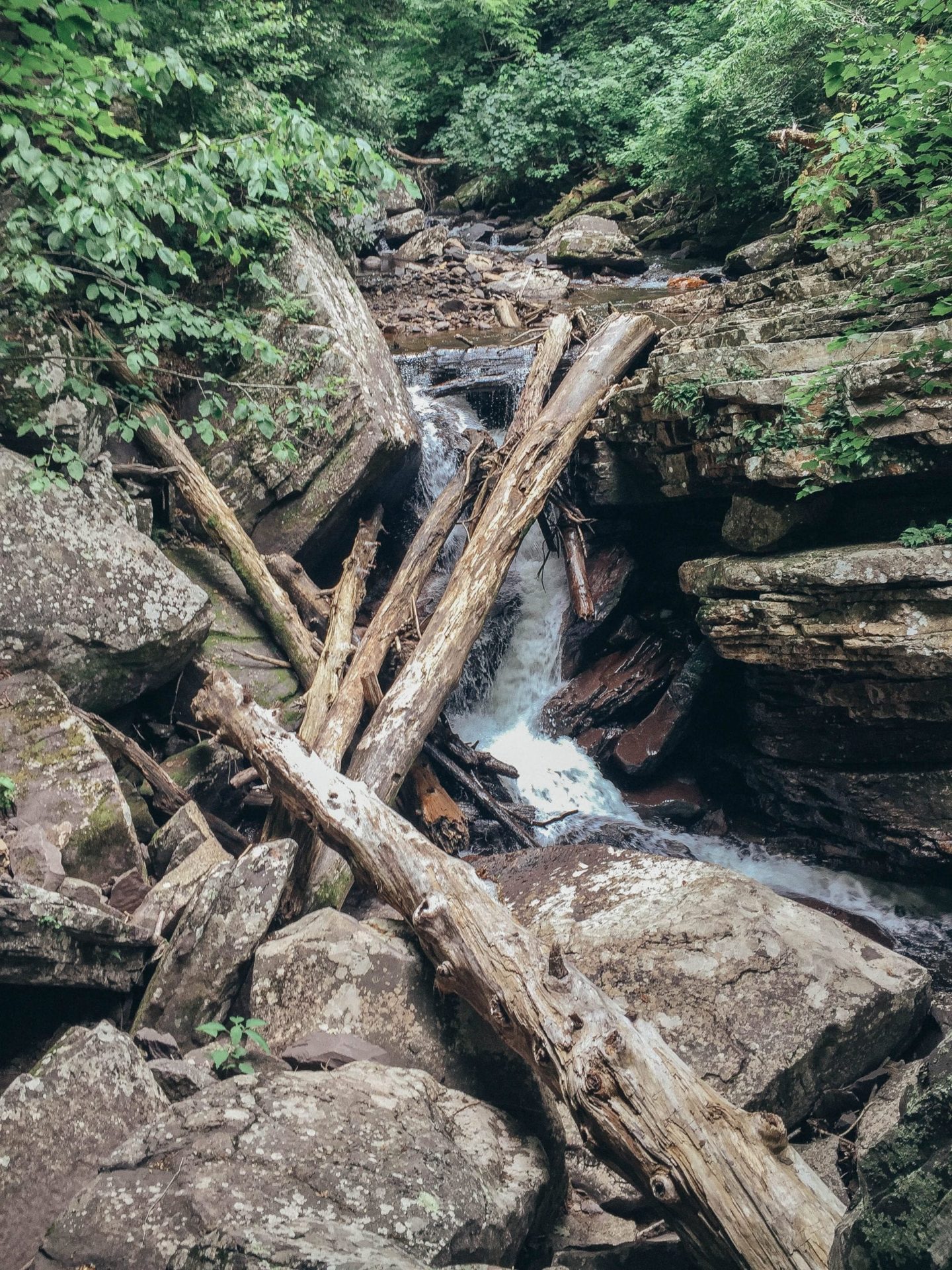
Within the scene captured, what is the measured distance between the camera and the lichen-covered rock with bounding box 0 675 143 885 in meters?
4.34

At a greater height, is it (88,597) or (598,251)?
(598,251)

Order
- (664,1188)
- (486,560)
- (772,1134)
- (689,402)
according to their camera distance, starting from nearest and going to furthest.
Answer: (664,1188) < (772,1134) < (689,402) < (486,560)

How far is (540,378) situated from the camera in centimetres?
851

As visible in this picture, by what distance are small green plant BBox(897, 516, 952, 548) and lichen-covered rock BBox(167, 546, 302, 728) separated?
4684mm

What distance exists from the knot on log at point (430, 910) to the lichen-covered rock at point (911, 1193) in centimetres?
191

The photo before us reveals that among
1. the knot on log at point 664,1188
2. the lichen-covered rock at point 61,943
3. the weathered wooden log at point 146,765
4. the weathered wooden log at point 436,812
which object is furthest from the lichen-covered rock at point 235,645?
the knot on log at point 664,1188

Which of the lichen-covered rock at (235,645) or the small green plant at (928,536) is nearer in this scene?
the small green plant at (928,536)

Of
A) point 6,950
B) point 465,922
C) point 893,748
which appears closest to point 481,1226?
point 465,922

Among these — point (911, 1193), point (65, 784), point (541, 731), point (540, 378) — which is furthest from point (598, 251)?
point (911, 1193)

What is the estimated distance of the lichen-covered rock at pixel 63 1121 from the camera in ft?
8.11

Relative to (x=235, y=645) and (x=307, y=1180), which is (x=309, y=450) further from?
(x=307, y=1180)

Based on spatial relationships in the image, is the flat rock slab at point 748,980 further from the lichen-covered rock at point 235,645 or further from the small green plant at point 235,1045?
the lichen-covered rock at point 235,645

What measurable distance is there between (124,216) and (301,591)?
3250 mm

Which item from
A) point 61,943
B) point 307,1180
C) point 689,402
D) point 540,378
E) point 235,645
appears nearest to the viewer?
point 307,1180
